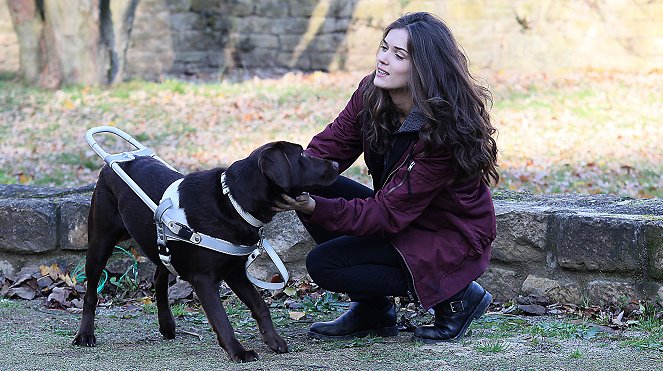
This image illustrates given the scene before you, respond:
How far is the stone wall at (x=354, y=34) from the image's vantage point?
1235 cm

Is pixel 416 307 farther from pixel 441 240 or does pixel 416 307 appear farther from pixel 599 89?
pixel 599 89

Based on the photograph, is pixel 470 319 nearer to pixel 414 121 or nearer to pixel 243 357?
pixel 414 121

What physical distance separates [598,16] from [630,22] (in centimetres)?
41

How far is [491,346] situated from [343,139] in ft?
3.65

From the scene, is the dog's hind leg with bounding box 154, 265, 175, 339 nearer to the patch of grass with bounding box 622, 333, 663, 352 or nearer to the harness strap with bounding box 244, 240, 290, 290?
the harness strap with bounding box 244, 240, 290, 290

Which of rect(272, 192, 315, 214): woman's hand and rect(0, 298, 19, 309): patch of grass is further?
rect(0, 298, 19, 309): patch of grass

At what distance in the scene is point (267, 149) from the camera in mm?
3494

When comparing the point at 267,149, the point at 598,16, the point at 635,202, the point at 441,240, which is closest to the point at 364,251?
the point at 441,240

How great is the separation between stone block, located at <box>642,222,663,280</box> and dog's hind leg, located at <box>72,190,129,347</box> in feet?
7.43

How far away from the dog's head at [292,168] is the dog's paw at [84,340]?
111cm

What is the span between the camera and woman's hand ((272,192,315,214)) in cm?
354

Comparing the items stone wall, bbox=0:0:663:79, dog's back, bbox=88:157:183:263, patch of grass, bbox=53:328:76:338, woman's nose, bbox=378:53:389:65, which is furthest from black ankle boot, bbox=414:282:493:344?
stone wall, bbox=0:0:663:79

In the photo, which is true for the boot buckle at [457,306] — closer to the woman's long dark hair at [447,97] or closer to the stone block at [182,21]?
the woman's long dark hair at [447,97]

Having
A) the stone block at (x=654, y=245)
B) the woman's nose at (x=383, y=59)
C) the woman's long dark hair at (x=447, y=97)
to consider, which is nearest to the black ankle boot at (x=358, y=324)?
the woman's long dark hair at (x=447, y=97)
